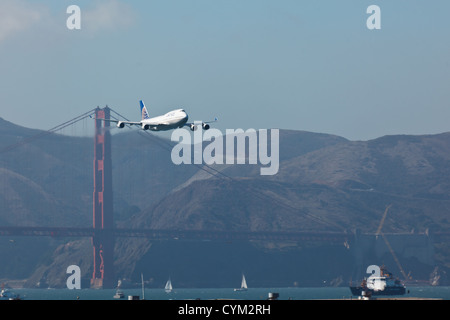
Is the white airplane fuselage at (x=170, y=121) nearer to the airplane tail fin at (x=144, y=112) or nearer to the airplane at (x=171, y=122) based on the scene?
the airplane at (x=171, y=122)

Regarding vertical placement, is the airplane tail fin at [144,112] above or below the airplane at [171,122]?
above

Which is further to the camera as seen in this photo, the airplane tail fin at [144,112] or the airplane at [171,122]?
the airplane tail fin at [144,112]

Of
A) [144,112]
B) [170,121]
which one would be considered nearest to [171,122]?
[170,121]

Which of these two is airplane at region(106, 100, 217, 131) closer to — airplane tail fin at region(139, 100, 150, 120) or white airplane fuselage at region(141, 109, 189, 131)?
white airplane fuselage at region(141, 109, 189, 131)

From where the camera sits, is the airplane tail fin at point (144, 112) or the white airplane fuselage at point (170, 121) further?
the airplane tail fin at point (144, 112)

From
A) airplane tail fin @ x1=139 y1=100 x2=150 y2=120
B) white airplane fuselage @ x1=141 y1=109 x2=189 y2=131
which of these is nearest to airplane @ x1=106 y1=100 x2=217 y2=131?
white airplane fuselage @ x1=141 y1=109 x2=189 y2=131

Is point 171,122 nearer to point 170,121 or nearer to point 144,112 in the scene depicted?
point 170,121

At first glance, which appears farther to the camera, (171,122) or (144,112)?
(144,112)

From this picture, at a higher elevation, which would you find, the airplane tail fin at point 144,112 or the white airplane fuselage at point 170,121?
the airplane tail fin at point 144,112

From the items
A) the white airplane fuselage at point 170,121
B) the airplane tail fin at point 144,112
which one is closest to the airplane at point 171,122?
the white airplane fuselage at point 170,121

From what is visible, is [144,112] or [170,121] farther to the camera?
[144,112]

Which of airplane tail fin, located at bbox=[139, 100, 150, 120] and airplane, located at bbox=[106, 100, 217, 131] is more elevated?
airplane tail fin, located at bbox=[139, 100, 150, 120]
